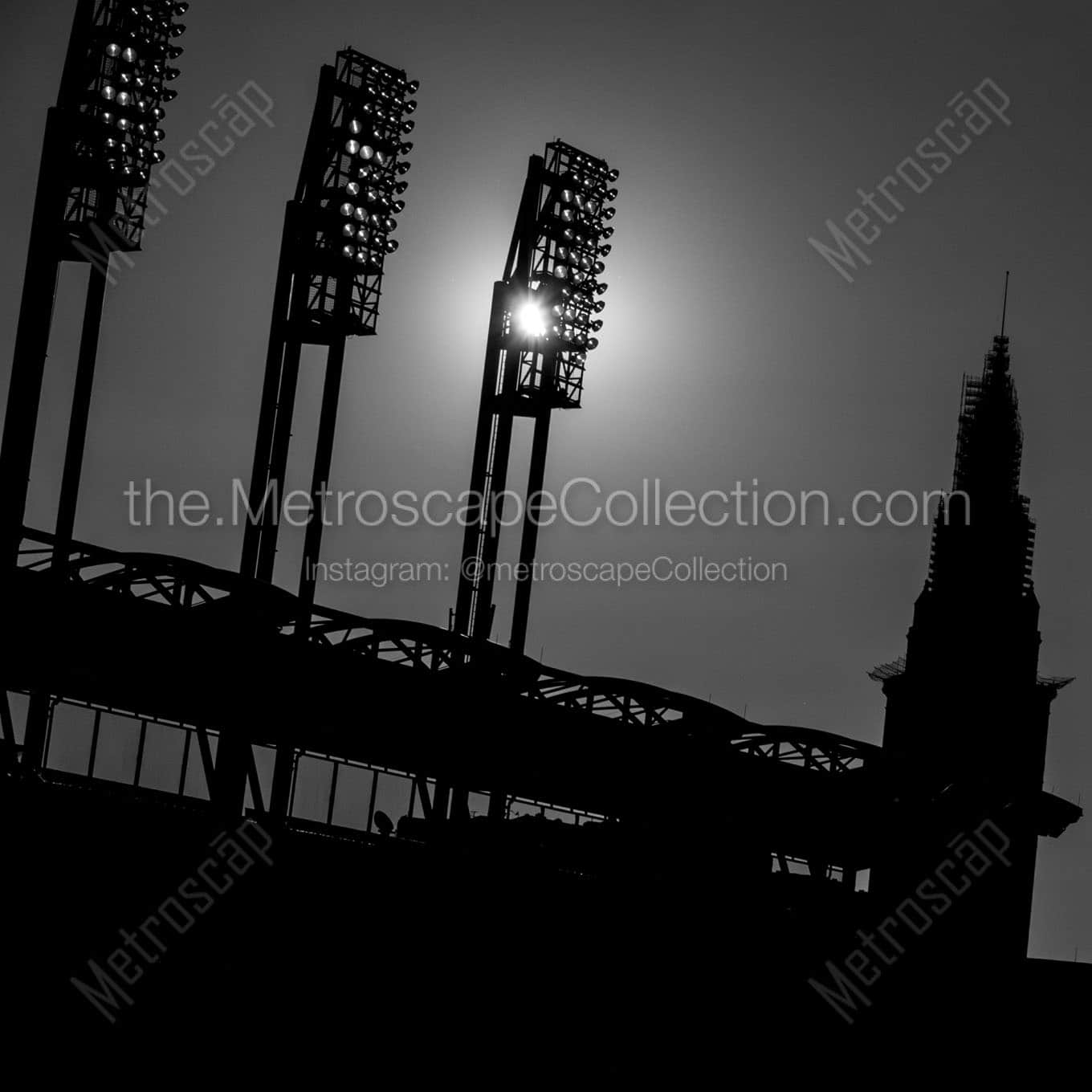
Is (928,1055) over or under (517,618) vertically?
under

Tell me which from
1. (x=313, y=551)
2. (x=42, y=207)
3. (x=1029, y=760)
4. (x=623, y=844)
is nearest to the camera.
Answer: (x=42, y=207)

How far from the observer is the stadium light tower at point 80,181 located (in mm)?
28438

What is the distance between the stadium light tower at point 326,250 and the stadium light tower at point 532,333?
558 centimetres

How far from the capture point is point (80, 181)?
29438mm

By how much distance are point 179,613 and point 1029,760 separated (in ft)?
302

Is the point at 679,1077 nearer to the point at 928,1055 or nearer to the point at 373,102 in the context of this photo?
the point at 928,1055

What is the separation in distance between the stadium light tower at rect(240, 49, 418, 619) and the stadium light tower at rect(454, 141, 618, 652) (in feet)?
18.5

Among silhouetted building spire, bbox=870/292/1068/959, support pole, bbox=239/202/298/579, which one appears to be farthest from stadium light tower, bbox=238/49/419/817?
silhouetted building spire, bbox=870/292/1068/959

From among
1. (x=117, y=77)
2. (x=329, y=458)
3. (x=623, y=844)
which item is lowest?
(x=623, y=844)

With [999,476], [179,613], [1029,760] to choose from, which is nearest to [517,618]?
[179,613]

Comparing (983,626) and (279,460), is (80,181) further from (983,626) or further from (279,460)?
(983,626)

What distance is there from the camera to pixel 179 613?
31359 millimetres

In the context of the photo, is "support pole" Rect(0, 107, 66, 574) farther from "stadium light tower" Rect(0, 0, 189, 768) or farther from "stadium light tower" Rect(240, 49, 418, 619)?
"stadium light tower" Rect(240, 49, 418, 619)

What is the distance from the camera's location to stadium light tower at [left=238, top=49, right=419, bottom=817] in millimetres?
33656
